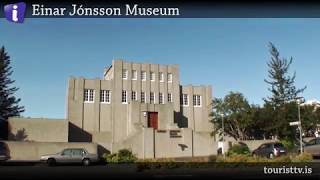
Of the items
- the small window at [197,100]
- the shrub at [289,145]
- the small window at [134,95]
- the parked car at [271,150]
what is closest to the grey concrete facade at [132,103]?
the small window at [134,95]

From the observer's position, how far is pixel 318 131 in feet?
195

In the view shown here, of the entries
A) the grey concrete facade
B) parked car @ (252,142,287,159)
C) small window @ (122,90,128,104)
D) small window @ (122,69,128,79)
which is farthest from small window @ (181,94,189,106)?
parked car @ (252,142,287,159)

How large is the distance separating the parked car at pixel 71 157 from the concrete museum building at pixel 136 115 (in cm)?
1719

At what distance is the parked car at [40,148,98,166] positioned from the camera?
73.4 ft

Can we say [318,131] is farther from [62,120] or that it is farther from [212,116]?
[62,120]

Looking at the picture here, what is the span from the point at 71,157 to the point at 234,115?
3330 centimetres

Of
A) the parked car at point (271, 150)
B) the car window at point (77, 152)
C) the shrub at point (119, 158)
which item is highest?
the car window at point (77, 152)

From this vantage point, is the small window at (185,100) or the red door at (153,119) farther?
the small window at (185,100)

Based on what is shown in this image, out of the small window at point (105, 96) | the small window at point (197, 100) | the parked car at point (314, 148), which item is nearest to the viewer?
the parked car at point (314, 148)

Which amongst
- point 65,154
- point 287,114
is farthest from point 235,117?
point 65,154

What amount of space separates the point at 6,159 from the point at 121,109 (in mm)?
32465

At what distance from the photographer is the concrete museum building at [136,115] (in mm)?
44125

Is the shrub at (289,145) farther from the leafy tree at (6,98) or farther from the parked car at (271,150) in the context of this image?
the leafy tree at (6,98)

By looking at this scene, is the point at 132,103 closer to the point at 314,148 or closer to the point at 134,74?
the point at 134,74
